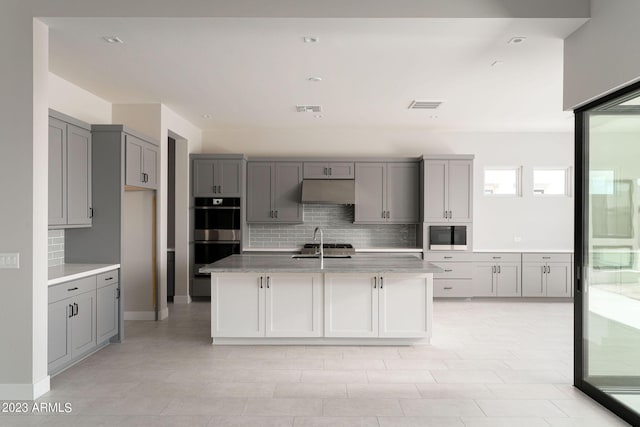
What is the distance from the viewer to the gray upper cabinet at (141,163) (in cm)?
538

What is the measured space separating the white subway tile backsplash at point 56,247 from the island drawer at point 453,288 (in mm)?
5368

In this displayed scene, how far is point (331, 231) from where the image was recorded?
330 inches

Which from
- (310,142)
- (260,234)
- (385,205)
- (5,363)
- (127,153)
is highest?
(310,142)

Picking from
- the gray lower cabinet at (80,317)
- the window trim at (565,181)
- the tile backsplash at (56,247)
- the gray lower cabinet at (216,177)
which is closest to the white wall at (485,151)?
the window trim at (565,181)

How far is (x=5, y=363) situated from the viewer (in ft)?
11.7

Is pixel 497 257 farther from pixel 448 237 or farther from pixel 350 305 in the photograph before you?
pixel 350 305

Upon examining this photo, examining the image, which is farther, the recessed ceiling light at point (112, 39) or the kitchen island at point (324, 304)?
the kitchen island at point (324, 304)

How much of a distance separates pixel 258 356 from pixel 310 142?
4.54 m

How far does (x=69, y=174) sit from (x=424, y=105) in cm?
445

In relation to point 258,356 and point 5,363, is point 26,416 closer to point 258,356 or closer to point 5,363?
point 5,363

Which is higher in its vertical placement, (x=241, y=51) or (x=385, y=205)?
(x=241, y=51)

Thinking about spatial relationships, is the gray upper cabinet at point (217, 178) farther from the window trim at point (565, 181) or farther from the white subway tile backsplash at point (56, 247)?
the window trim at point (565, 181)

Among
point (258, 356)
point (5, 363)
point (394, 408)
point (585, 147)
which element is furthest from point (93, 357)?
point (585, 147)

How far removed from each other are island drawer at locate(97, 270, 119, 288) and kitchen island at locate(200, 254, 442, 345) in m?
1.12
